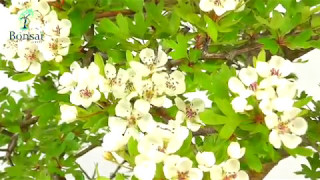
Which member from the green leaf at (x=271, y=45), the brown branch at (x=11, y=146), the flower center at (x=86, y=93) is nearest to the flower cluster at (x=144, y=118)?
the flower center at (x=86, y=93)

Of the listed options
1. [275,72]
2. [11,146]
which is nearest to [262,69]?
[275,72]

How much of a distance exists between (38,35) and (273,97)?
29 centimetres

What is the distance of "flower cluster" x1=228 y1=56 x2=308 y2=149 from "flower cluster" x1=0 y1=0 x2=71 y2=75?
22 centimetres

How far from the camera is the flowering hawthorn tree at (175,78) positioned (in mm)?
599

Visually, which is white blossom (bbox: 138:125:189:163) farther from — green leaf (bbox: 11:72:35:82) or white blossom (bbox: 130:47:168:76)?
green leaf (bbox: 11:72:35:82)

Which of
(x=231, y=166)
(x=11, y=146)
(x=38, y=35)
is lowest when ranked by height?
(x=11, y=146)

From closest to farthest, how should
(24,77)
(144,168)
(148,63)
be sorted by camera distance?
(144,168) < (148,63) < (24,77)

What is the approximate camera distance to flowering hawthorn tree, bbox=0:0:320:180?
599 millimetres

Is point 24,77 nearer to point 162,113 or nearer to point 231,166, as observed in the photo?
point 162,113

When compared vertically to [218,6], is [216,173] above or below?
below

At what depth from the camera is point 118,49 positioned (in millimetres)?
767

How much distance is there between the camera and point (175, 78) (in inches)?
26.9

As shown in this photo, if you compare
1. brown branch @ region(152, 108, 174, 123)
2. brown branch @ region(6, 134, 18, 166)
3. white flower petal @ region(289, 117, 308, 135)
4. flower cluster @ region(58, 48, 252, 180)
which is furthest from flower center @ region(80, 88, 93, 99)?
brown branch @ region(6, 134, 18, 166)

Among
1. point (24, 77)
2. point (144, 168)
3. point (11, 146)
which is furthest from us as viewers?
point (11, 146)
